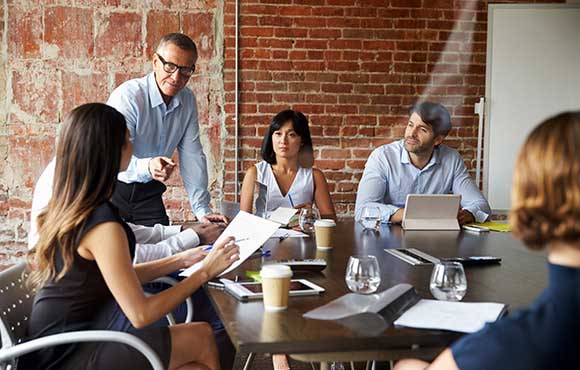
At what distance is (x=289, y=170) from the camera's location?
163 inches

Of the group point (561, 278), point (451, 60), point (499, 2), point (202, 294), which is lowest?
point (202, 294)

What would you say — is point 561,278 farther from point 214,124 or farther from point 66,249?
point 214,124

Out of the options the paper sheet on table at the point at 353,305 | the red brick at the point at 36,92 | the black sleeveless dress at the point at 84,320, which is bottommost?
the black sleeveless dress at the point at 84,320

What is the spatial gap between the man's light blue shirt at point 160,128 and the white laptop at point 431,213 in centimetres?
116

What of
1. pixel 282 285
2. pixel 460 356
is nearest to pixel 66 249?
pixel 282 285

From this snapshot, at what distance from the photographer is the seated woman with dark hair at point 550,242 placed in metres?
1.11

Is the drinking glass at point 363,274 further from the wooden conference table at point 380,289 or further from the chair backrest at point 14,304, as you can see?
the chair backrest at point 14,304

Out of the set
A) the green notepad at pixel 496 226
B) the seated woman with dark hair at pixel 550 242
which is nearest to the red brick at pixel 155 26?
the green notepad at pixel 496 226

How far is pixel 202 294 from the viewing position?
3.03m

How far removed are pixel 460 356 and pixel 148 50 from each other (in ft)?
13.6

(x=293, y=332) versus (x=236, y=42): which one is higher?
(x=236, y=42)

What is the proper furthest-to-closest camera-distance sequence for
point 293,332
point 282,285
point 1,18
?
point 1,18
point 282,285
point 293,332

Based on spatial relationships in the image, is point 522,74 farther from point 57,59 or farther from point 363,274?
point 363,274

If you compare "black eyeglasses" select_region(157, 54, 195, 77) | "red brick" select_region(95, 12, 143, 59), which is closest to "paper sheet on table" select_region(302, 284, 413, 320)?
"black eyeglasses" select_region(157, 54, 195, 77)
